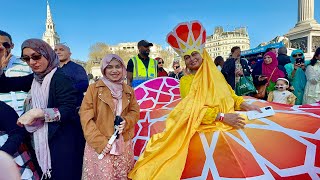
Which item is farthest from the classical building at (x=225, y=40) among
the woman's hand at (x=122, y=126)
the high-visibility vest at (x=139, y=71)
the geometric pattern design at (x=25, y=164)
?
the geometric pattern design at (x=25, y=164)

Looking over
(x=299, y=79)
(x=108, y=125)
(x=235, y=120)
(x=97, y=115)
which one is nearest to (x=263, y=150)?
(x=235, y=120)

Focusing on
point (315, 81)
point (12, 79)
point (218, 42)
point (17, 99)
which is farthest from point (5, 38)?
point (218, 42)

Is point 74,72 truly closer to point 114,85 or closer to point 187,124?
point 114,85

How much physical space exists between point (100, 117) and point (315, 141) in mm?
1885

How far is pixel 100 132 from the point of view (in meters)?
2.43

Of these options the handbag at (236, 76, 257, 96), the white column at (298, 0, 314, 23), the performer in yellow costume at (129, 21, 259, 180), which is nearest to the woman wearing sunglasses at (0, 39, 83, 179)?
the performer in yellow costume at (129, 21, 259, 180)

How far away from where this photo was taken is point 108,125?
8.06 feet

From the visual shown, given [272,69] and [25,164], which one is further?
[272,69]

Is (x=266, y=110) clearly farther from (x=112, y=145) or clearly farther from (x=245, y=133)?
(x=112, y=145)

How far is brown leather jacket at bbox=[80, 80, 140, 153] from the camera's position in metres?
2.38

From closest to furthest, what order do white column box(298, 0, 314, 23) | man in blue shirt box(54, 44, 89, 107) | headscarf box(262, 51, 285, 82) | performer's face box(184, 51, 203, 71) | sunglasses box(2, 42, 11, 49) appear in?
sunglasses box(2, 42, 11, 49), performer's face box(184, 51, 203, 71), man in blue shirt box(54, 44, 89, 107), headscarf box(262, 51, 285, 82), white column box(298, 0, 314, 23)

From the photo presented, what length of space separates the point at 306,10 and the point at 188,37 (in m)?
26.3

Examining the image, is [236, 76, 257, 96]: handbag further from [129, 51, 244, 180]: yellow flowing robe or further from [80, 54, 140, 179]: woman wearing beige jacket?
[80, 54, 140, 179]: woman wearing beige jacket

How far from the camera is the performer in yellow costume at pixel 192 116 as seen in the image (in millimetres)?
2430
